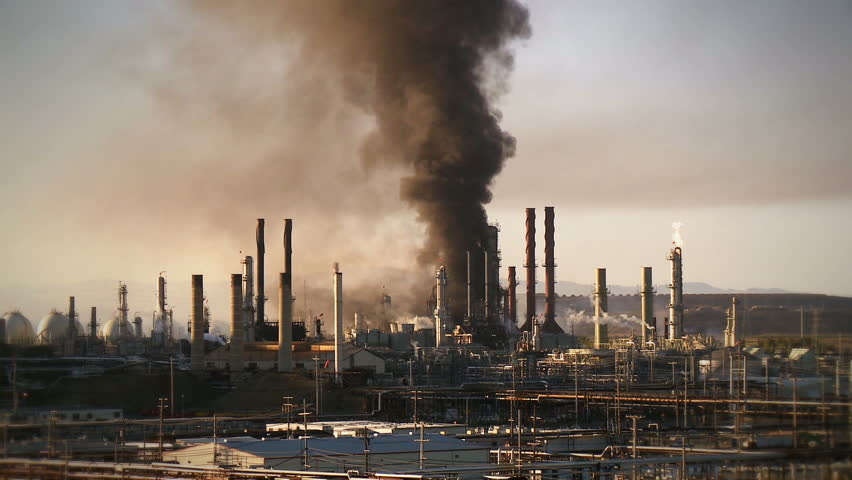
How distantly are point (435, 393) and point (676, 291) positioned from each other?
60.9 feet

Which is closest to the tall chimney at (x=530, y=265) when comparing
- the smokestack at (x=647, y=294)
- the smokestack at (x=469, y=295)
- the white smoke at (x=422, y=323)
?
the smokestack at (x=469, y=295)

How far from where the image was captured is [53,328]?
7450 cm

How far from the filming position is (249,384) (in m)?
57.9

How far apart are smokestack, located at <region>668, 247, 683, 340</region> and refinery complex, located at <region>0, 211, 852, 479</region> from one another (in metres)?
0.13

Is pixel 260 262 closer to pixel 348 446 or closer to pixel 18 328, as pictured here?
pixel 18 328

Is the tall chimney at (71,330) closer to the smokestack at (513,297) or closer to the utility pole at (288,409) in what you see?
the utility pole at (288,409)

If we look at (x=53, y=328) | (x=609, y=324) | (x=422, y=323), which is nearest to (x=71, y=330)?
(x=53, y=328)

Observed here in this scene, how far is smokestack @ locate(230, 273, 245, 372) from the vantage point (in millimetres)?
62825

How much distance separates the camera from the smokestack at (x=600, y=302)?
233 ft

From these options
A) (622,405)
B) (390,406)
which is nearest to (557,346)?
(390,406)

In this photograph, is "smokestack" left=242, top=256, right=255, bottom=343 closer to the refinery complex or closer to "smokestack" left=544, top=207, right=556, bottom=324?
the refinery complex

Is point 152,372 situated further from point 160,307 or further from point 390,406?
point 160,307

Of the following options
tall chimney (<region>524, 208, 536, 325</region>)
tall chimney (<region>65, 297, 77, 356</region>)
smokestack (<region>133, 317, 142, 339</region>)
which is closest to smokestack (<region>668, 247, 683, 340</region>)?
tall chimney (<region>524, 208, 536, 325</region>)

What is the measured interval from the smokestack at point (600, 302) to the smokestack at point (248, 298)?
21147 millimetres
